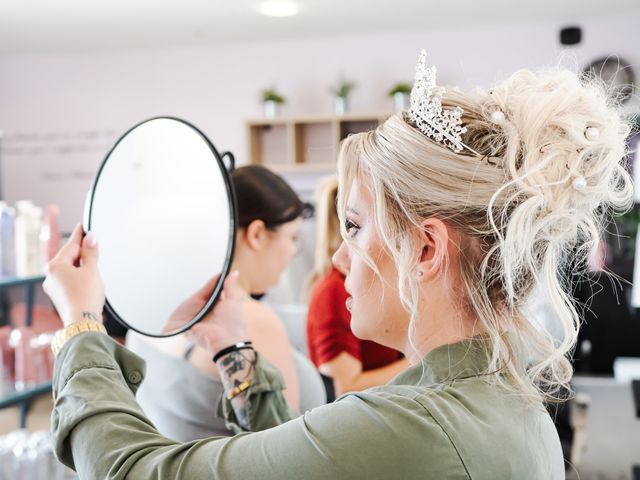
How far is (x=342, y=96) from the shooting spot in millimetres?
5719

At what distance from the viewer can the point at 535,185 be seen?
0.79 meters

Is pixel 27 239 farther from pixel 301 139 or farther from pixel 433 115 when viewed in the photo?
pixel 301 139

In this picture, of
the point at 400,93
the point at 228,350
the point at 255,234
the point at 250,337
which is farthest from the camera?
the point at 400,93

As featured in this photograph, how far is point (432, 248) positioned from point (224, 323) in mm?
433

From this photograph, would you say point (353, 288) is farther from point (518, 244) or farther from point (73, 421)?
point (73, 421)

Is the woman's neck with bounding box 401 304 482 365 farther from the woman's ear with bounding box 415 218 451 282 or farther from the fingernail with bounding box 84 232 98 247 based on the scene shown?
the fingernail with bounding box 84 232 98 247

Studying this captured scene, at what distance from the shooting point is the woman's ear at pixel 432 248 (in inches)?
32.9

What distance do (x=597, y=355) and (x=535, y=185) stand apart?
487 cm

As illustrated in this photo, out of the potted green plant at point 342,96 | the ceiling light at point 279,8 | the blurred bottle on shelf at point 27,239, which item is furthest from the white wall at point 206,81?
the blurred bottle on shelf at point 27,239

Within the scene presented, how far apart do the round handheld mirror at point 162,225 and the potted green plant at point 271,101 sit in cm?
485

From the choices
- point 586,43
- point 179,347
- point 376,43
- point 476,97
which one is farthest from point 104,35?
point 476,97

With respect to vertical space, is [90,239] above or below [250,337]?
above

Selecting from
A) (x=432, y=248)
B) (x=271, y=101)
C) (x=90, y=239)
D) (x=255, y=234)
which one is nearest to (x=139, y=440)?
(x=90, y=239)

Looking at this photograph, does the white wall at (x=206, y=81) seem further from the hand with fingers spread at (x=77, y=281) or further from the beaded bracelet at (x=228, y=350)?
the hand with fingers spread at (x=77, y=281)
